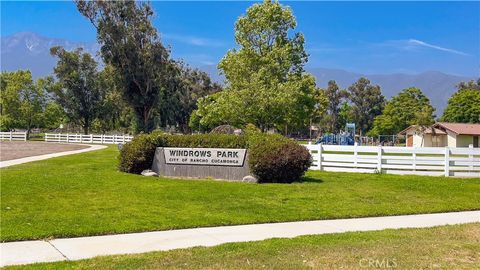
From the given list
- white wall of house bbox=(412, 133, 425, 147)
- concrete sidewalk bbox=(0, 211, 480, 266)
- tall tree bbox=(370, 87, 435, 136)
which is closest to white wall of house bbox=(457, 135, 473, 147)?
white wall of house bbox=(412, 133, 425, 147)

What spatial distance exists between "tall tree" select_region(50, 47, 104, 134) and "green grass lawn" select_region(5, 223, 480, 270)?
2674 inches

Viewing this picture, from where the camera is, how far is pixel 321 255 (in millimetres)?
6762

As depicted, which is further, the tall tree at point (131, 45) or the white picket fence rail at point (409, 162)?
the tall tree at point (131, 45)

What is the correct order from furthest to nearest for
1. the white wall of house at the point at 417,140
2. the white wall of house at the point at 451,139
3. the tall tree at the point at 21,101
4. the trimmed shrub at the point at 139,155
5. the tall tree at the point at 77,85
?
the tall tree at the point at 77,85
the tall tree at the point at 21,101
the white wall of house at the point at 417,140
the white wall of house at the point at 451,139
the trimmed shrub at the point at 139,155

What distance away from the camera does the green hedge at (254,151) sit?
15.2 metres

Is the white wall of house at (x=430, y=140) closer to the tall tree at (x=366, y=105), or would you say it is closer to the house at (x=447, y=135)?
the house at (x=447, y=135)

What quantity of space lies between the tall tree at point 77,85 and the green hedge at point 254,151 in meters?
57.4

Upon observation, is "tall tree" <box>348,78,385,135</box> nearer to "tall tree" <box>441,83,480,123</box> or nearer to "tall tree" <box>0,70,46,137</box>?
"tall tree" <box>441,83,480,123</box>

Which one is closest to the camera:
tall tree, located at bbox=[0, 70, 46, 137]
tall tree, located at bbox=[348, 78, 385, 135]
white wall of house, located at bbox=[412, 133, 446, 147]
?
white wall of house, located at bbox=[412, 133, 446, 147]

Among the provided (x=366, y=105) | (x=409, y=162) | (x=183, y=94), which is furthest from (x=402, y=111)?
(x=409, y=162)

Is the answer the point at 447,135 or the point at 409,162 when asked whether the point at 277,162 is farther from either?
the point at 447,135

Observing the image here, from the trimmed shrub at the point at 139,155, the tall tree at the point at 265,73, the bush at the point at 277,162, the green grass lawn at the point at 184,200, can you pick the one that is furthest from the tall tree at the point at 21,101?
the bush at the point at 277,162

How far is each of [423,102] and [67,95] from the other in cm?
5750

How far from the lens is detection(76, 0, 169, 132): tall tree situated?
55.4 metres
